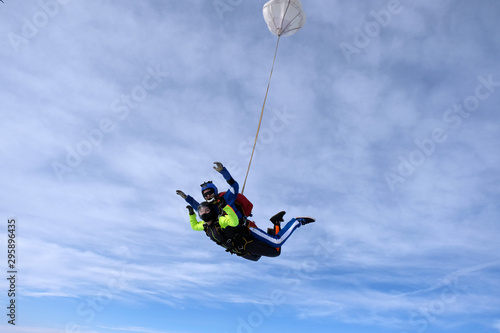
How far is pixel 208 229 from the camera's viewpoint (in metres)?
10.7

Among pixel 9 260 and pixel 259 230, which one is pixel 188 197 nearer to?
pixel 259 230

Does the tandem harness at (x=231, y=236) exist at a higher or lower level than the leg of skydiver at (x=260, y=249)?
higher

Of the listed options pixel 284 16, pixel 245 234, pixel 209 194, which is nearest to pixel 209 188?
pixel 209 194

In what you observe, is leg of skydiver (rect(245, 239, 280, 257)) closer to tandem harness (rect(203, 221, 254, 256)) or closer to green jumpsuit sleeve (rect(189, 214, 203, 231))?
tandem harness (rect(203, 221, 254, 256))

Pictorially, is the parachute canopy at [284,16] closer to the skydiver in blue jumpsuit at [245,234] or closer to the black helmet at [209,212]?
the skydiver in blue jumpsuit at [245,234]

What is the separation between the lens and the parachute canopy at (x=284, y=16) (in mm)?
11664

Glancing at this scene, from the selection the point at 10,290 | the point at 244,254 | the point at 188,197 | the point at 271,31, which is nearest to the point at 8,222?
the point at 10,290

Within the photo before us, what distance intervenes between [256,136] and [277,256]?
171 inches

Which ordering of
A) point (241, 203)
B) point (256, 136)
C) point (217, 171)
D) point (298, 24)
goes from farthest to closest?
point (298, 24)
point (241, 203)
point (256, 136)
point (217, 171)

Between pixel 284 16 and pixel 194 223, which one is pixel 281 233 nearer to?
pixel 194 223

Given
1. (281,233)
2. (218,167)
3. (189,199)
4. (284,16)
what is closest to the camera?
(218,167)

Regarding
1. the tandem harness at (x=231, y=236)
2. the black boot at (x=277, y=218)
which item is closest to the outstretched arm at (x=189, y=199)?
the tandem harness at (x=231, y=236)

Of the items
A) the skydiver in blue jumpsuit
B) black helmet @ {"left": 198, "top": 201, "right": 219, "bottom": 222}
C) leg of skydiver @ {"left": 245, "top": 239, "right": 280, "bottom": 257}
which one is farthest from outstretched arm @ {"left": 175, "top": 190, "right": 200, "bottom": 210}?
leg of skydiver @ {"left": 245, "top": 239, "right": 280, "bottom": 257}

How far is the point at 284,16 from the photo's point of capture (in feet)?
38.7
